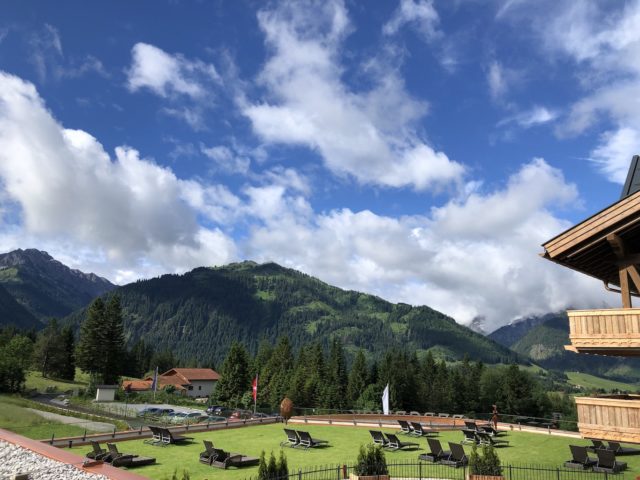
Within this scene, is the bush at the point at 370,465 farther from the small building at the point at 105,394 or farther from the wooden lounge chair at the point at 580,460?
the small building at the point at 105,394

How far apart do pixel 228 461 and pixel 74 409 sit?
3729cm

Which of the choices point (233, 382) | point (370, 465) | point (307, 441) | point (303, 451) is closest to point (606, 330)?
point (370, 465)

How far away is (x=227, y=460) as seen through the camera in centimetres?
2030

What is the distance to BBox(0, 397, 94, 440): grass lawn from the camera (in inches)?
1137

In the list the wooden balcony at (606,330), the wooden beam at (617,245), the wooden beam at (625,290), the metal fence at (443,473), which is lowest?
the metal fence at (443,473)

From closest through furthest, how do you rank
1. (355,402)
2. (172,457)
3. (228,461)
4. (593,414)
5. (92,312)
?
(593,414) → (228,461) → (172,457) → (92,312) → (355,402)

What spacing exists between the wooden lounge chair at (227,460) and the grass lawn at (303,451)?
1.43 ft

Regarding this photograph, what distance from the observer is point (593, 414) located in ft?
34.4

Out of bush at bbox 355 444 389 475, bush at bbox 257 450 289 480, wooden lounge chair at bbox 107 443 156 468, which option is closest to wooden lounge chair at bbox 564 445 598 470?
bush at bbox 355 444 389 475

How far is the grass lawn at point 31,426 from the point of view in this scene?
2888 cm

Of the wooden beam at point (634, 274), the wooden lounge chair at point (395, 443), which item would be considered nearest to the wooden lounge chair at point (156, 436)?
the wooden lounge chair at point (395, 443)

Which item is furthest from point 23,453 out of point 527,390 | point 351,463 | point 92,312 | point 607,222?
point 527,390

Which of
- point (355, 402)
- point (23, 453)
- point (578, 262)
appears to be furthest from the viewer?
point (355, 402)

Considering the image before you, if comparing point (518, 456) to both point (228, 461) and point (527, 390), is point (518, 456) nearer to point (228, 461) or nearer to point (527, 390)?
point (228, 461)
